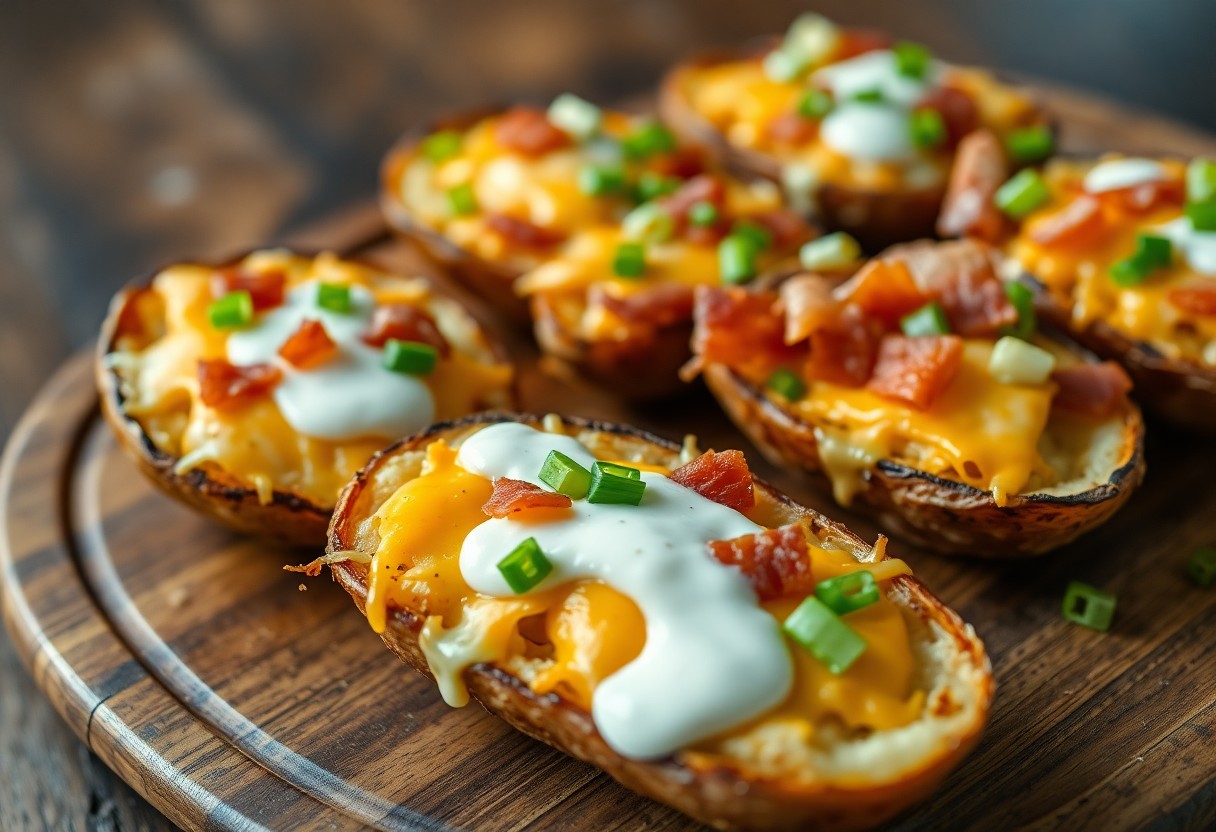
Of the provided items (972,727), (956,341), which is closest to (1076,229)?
(956,341)

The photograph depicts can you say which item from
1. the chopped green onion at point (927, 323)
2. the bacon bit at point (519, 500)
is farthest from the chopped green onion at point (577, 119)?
the bacon bit at point (519, 500)

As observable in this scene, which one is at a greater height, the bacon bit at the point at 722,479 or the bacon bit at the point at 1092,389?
the bacon bit at the point at 722,479

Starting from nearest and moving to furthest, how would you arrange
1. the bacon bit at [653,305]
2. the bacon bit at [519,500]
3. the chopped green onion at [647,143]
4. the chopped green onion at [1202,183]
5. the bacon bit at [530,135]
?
the bacon bit at [519,500] < the bacon bit at [653,305] < the chopped green onion at [1202,183] < the bacon bit at [530,135] < the chopped green onion at [647,143]

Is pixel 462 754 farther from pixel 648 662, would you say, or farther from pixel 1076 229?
pixel 1076 229

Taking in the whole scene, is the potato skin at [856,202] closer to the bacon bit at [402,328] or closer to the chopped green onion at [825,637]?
the bacon bit at [402,328]

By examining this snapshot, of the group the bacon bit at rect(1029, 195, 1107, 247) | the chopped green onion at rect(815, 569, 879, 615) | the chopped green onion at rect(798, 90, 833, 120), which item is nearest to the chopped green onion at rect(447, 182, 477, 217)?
the chopped green onion at rect(798, 90, 833, 120)

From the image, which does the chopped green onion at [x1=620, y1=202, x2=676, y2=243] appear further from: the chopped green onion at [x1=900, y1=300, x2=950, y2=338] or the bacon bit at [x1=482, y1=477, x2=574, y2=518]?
the bacon bit at [x1=482, y1=477, x2=574, y2=518]

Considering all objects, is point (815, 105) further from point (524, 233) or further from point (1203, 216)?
point (1203, 216)
